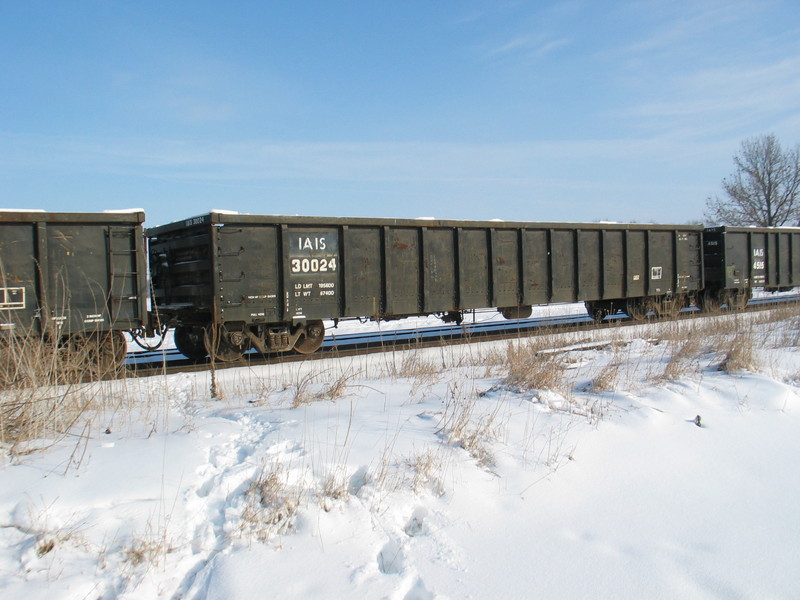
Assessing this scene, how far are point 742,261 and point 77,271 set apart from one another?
19.8 meters

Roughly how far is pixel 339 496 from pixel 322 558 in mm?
501

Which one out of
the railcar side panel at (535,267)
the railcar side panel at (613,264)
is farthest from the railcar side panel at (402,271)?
the railcar side panel at (613,264)

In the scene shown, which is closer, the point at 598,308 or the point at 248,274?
the point at 248,274

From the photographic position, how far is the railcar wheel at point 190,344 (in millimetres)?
11180

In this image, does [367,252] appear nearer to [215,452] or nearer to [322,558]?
[215,452]

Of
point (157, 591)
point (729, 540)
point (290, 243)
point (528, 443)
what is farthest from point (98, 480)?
point (290, 243)

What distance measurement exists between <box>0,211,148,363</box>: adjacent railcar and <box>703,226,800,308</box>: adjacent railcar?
17.0 meters

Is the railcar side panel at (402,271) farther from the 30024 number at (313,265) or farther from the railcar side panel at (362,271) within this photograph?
the 30024 number at (313,265)

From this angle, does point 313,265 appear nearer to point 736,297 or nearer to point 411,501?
point 411,501

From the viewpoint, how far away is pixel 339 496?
11.0 ft

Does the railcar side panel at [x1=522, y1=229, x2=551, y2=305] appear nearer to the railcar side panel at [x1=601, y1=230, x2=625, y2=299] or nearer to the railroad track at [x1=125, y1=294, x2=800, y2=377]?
the railroad track at [x1=125, y1=294, x2=800, y2=377]

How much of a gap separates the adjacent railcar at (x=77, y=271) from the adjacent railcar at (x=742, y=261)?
17.0 meters

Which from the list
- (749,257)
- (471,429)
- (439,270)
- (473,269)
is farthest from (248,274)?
(749,257)

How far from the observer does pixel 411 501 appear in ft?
11.2
